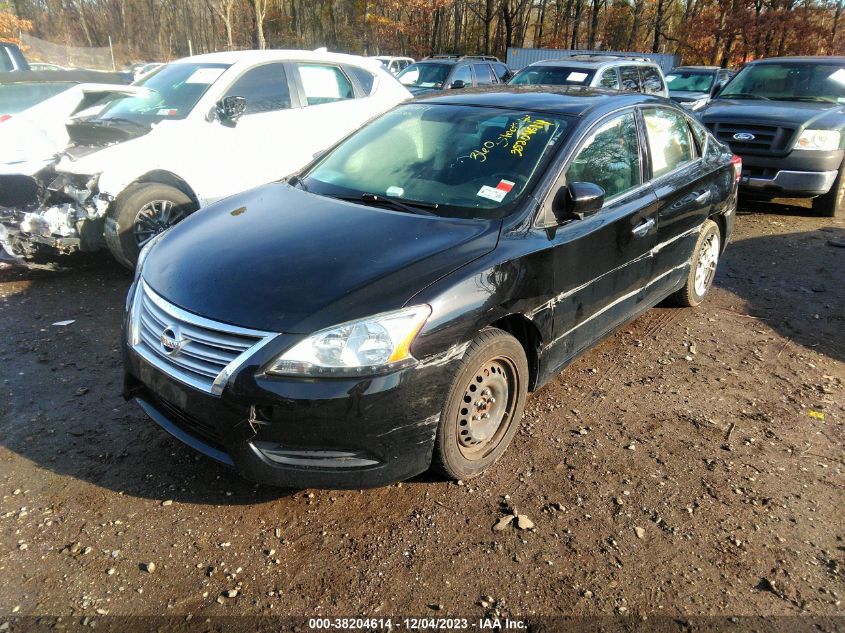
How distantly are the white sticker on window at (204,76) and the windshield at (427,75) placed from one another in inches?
353

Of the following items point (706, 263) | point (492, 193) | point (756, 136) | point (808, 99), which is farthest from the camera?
point (808, 99)

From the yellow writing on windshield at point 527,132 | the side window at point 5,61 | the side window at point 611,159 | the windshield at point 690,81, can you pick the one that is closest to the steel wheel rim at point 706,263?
the side window at point 611,159

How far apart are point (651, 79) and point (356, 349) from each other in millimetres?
11311

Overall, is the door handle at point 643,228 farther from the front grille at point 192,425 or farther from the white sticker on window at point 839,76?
the white sticker on window at point 839,76

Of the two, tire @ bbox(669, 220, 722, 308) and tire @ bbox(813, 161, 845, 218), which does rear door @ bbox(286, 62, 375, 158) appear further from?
tire @ bbox(813, 161, 845, 218)

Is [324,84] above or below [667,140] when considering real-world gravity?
above

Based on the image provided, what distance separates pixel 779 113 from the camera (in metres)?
8.08

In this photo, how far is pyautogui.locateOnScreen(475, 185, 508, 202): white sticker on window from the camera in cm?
322

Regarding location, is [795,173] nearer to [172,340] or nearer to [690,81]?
[172,340]

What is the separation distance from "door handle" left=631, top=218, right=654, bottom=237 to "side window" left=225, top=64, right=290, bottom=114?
4011 millimetres

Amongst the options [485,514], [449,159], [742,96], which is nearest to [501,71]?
[742,96]

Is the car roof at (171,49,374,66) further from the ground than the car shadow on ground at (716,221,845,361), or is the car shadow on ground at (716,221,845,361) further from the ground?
the car roof at (171,49,374,66)

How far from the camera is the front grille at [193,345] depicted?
2454 millimetres

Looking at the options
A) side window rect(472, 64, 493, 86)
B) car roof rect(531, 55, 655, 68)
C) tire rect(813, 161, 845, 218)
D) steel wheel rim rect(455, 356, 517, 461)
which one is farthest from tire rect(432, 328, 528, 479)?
side window rect(472, 64, 493, 86)
